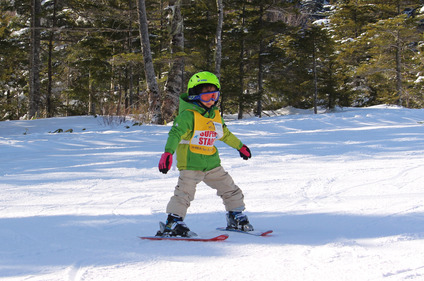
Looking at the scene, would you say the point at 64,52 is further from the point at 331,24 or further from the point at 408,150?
the point at 408,150

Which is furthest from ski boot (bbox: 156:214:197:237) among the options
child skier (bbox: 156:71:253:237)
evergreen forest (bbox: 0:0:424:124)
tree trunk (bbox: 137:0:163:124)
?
evergreen forest (bbox: 0:0:424:124)

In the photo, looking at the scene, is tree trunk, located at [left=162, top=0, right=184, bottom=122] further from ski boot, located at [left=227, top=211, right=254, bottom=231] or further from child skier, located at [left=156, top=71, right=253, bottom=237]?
ski boot, located at [left=227, top=211, right=254, bottom=231]

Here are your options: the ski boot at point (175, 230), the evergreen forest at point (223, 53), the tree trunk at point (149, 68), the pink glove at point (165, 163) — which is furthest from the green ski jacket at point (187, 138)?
the evergreen forest at point (223, 53)

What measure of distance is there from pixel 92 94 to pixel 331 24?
64.4 feet

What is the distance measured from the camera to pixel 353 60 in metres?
24.8

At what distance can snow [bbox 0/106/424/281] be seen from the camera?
1.90 m

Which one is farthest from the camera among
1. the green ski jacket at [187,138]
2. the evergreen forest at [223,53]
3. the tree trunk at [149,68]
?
the evergreen forest at [223,53]

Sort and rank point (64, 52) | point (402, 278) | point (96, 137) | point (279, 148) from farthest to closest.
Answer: point (64, 52) < point (96, 137) < point (279, 148) < point (402, 278)

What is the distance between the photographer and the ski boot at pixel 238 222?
2.72m

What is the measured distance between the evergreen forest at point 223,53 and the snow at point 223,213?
19.6 ft

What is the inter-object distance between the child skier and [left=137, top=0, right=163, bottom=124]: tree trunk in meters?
8.00

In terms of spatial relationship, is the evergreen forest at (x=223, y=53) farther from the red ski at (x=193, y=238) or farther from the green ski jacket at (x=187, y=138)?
the red ski at (x=193, y=238)

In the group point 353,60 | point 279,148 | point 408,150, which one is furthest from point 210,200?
point 353,60

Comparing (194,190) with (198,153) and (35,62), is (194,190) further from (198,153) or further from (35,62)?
(35,62)
